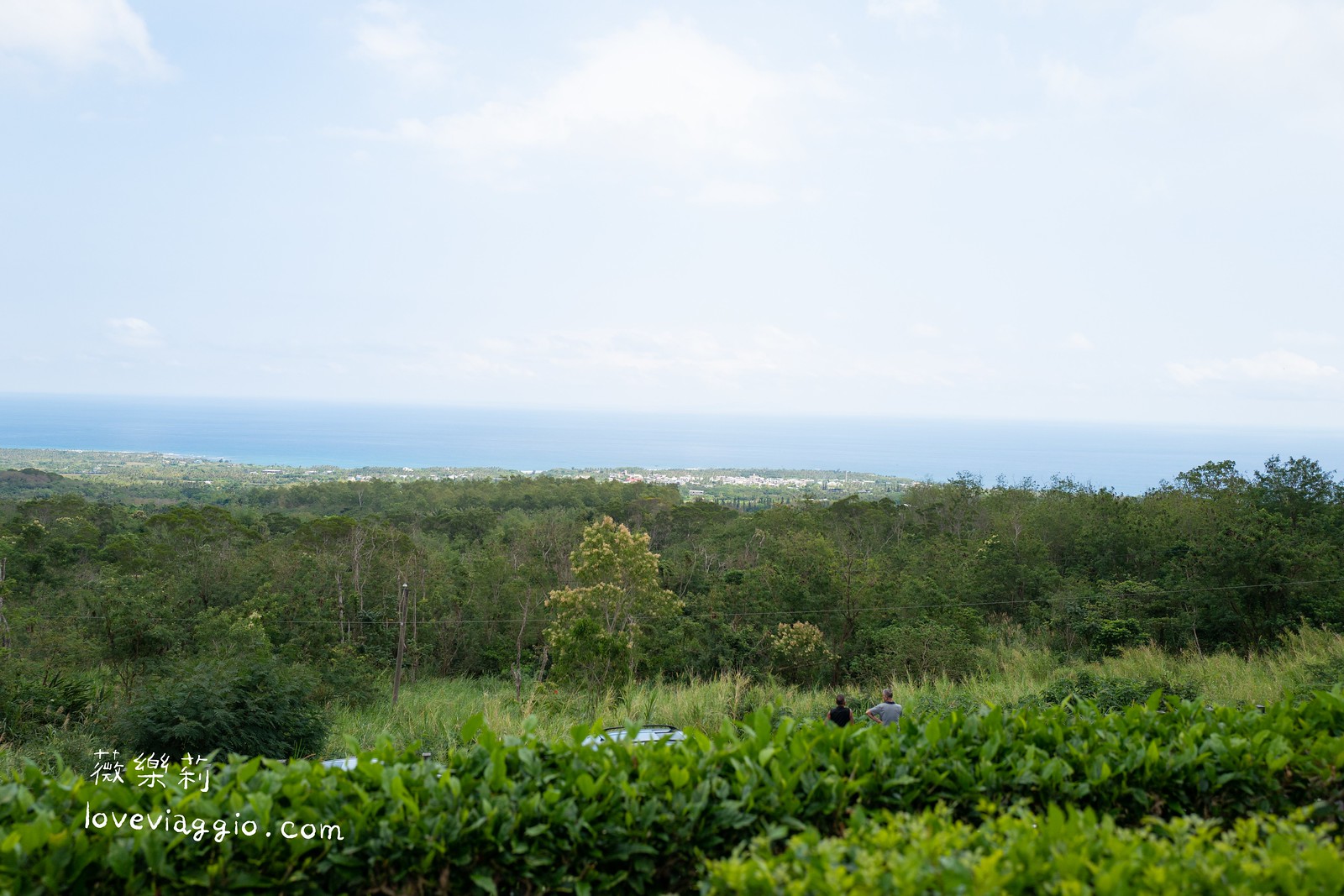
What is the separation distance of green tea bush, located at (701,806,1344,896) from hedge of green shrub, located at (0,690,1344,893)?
0.78ft

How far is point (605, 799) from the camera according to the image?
2674mm

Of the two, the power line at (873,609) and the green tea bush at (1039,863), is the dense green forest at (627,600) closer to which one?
the power line at (873,609)

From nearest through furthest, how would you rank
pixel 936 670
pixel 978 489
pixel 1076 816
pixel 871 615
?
pixel 1076 816
pixel 936 670
pixel 871 615
pixel 978 489

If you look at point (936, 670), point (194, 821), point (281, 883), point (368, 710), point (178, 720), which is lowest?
point (368, 710)

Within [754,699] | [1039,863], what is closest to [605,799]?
[1039,863]

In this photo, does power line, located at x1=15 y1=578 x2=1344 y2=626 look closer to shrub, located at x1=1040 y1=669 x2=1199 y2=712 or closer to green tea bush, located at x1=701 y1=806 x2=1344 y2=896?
shrub, located at x1=1040 y1=669 x2=1199 y2=712

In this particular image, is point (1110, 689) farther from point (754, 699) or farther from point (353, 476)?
point (353, 476)

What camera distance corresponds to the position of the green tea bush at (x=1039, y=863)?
6.39 feet

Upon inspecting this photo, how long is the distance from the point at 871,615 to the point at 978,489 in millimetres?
19921

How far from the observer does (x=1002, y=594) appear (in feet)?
62.2

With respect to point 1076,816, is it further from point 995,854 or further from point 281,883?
point 281,883

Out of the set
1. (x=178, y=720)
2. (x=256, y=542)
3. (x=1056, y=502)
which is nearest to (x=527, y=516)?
(x=256, y=542)

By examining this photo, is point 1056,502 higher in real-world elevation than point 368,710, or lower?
higher

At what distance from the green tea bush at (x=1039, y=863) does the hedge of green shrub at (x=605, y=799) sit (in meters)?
0.24
